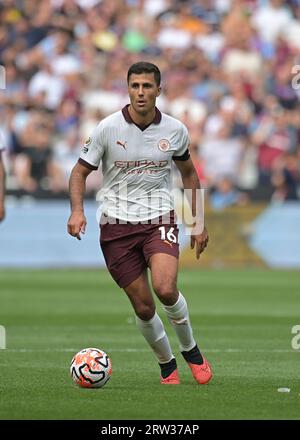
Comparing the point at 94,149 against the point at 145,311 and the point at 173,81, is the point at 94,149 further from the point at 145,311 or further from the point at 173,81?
the point at 173,81

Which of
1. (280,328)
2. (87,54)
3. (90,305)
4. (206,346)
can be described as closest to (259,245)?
(87,54)

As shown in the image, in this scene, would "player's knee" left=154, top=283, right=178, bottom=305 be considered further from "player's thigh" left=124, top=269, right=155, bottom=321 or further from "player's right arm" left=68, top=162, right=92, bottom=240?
"player's right arm" left=68, top=162, right=92, bottom=240

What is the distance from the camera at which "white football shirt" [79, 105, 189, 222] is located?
9961 millimetres

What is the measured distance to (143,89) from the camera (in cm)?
985

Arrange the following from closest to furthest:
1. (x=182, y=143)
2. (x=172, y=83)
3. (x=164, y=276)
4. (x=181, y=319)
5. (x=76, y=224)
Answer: (x=76, y=224)
(x=164, y=276)
(x=181, y=319)
(x=182, y=143)
(x=172, y=83)

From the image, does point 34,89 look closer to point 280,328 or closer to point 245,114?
point 245,114

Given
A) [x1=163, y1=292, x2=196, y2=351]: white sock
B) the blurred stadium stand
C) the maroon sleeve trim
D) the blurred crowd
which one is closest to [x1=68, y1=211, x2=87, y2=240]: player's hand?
the maroon sleeve trim

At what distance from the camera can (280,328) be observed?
1470 cm

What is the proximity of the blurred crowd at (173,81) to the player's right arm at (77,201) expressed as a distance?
48.1 feet

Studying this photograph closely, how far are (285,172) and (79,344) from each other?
512 inches

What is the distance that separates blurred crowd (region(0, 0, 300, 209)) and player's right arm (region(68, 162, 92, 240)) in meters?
14.7

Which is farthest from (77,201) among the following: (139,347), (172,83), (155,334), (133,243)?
(172,83)

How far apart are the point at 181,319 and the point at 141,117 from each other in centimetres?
165

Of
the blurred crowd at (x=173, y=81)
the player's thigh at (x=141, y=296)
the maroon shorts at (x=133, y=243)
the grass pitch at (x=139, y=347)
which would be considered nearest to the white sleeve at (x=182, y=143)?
the maroon shorts at (x=133, y=243)
